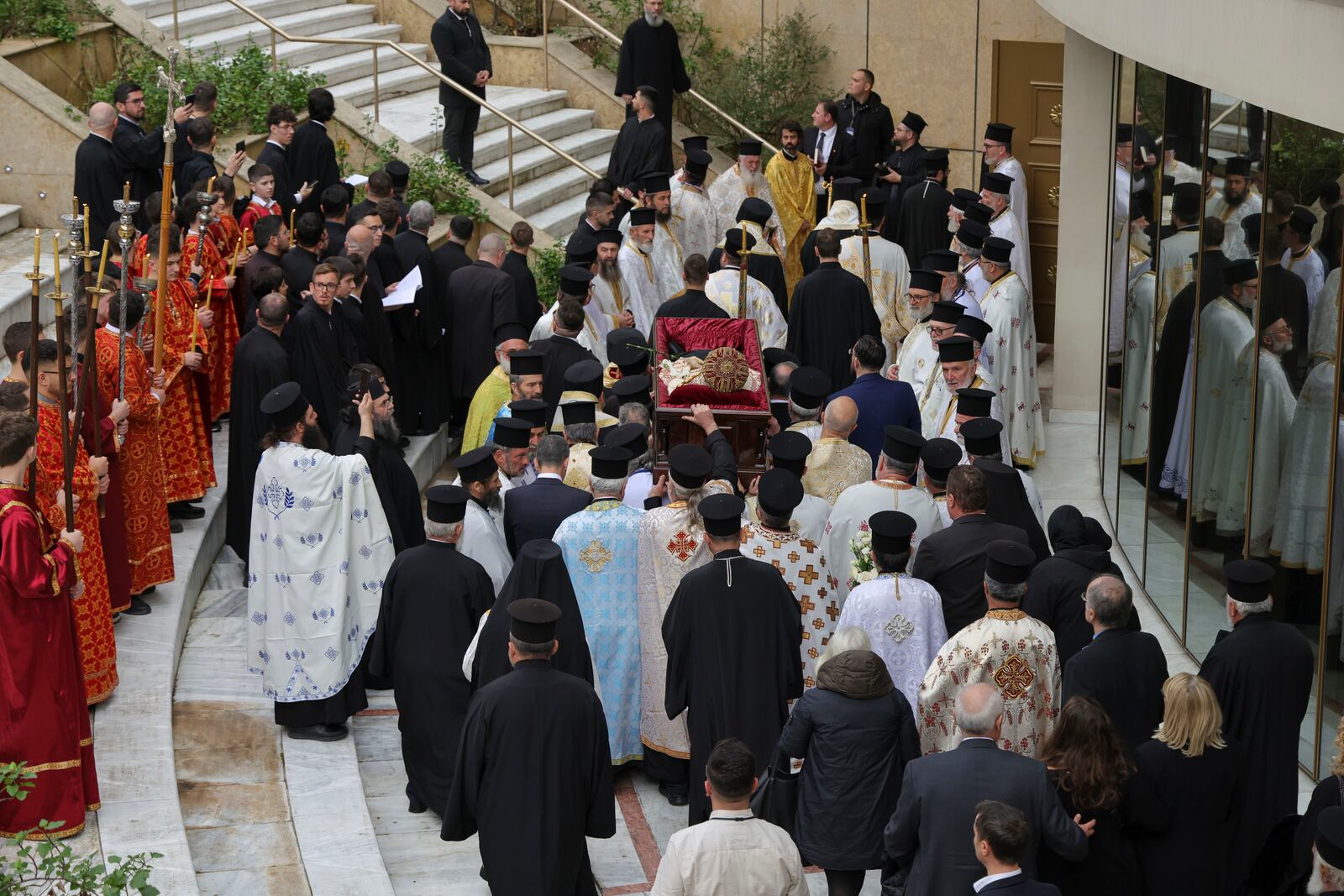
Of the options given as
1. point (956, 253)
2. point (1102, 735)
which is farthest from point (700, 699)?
point (956, 253)

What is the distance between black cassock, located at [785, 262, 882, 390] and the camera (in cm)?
1288

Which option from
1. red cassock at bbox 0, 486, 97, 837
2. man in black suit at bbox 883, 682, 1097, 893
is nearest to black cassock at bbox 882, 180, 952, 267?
man in black suit at bbox 883, 682, 1097, 893

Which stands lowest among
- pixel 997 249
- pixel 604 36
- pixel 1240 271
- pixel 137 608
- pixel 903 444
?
pixel 137 608

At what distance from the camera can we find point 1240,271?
388 inches

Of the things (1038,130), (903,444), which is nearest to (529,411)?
(903,444)

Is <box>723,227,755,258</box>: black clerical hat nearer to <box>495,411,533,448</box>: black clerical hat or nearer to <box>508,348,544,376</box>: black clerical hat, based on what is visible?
<box>508,348,544,376</box>: black clerical hat

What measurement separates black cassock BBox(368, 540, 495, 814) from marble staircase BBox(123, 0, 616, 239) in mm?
9352

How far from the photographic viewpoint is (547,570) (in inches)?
310

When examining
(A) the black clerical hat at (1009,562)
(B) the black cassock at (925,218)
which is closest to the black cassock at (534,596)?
(A) the black clerical hat at (1009,562)

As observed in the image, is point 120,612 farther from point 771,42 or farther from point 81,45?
point 771,42

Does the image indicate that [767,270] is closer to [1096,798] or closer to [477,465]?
[477,465]

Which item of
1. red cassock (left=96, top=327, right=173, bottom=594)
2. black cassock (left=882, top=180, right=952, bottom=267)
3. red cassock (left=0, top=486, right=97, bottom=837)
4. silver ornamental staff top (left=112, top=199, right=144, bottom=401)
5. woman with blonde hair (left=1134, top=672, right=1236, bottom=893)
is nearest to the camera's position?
woman with blonde hair (left=1134, top=672, right=1236, bottom=893)

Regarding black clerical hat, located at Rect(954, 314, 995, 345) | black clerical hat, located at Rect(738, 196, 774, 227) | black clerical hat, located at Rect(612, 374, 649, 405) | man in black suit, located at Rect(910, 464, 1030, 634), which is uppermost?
black clerical hat, located at Rect(738, 196, 774, 227)

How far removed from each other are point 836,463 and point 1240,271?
2.58m
